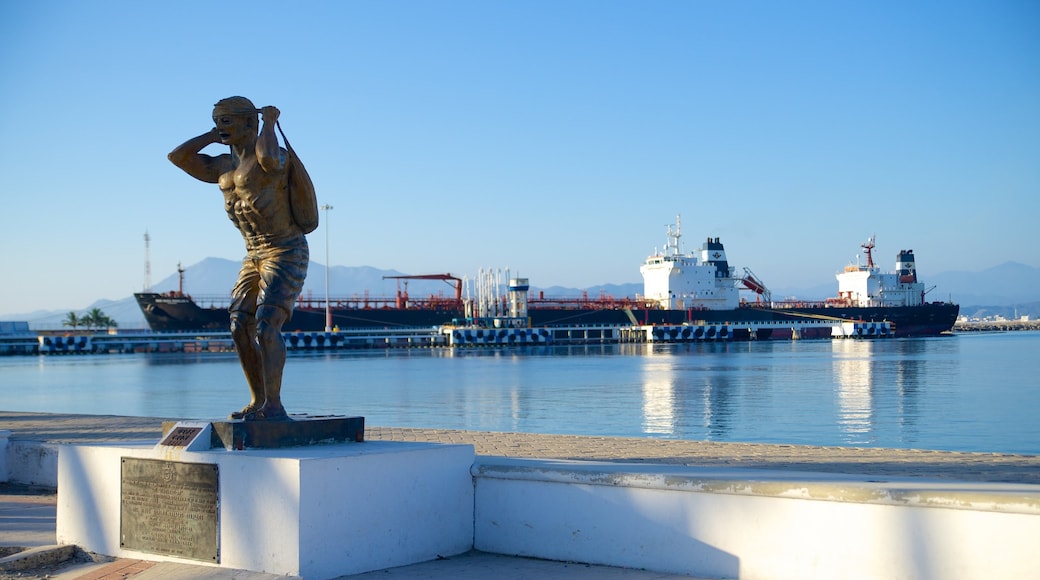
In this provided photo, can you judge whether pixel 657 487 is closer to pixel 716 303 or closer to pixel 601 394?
pixel 601 394

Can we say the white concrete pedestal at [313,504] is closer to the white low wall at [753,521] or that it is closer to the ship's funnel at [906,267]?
the white low wall at [753,521]

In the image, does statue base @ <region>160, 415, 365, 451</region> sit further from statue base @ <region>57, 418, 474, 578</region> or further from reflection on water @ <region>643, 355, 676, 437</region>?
reflection on water @ <region>643, 355, 676, 437</region>

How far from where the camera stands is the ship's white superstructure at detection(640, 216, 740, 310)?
83375 mm

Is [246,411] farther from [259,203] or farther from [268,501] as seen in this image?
[259,203]

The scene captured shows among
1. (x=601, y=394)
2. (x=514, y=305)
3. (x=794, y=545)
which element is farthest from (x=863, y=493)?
(x=514, y=305)

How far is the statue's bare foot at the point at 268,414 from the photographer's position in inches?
201

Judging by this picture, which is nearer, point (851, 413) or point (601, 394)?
point (851, 413)

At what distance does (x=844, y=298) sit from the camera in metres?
88.7

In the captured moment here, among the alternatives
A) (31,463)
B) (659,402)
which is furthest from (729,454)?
(659,402)

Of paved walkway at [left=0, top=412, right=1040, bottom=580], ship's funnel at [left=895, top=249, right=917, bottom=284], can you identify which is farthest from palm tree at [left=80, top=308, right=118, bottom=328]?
paved walkway at [left=0, top=412, right=1040, bottom=580]

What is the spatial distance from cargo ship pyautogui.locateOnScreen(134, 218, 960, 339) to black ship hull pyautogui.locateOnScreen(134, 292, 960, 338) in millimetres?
79

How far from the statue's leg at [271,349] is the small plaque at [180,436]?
13.8 inches

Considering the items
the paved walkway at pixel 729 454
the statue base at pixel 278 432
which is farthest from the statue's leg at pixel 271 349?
the paved walkway at pixel 729 454

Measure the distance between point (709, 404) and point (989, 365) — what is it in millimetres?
23868
